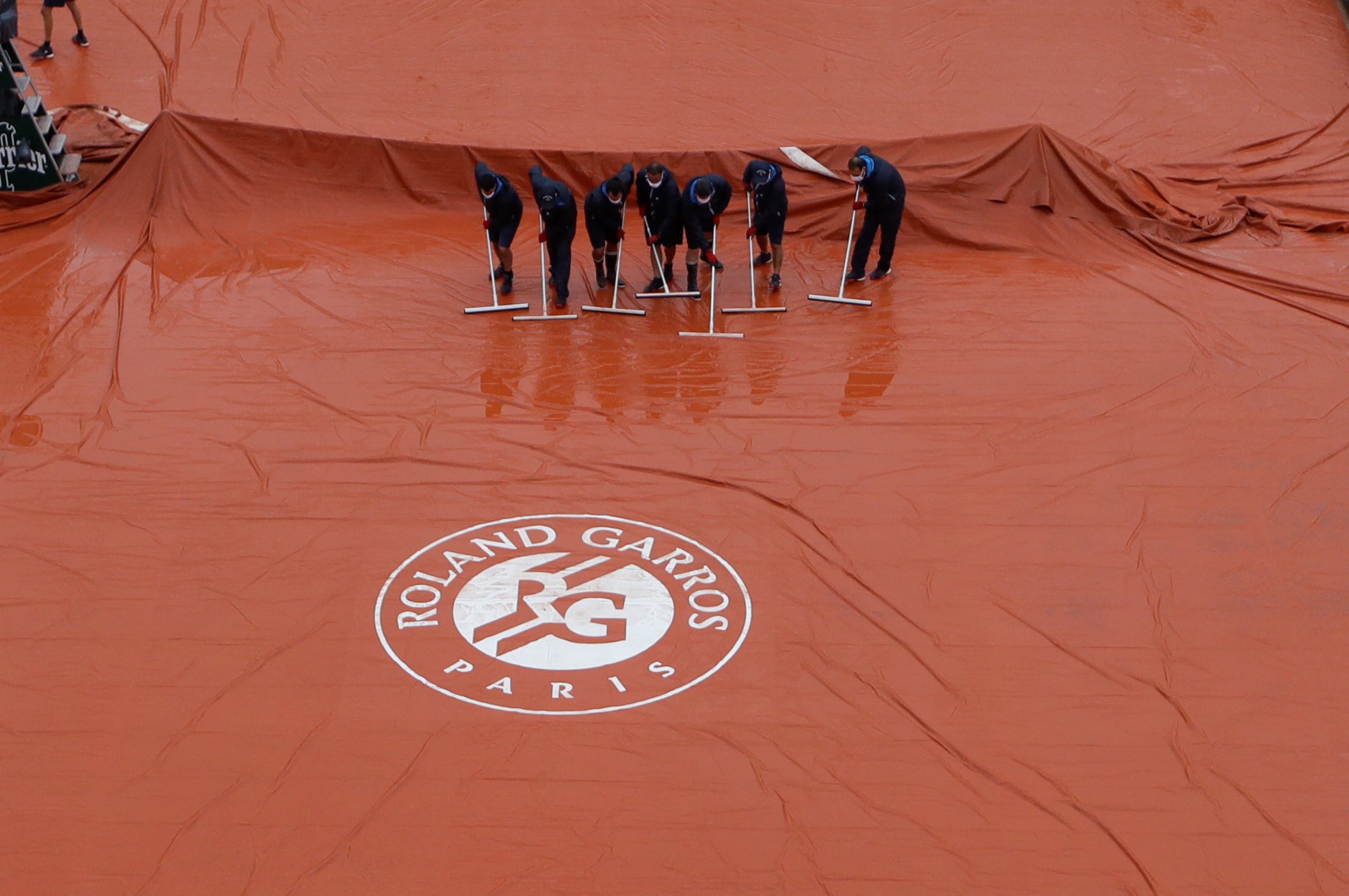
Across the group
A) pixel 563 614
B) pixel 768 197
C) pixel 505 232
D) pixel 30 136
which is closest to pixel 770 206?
pixel 768 197

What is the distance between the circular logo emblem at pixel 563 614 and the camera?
6055mm

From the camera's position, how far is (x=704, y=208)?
9289 mm

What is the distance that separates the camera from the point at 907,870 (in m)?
5.18

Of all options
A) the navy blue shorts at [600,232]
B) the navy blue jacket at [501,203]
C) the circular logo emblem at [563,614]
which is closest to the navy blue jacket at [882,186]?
the navy blue shorts at [600,232]

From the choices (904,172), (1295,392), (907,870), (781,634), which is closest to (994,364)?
(1295,392)

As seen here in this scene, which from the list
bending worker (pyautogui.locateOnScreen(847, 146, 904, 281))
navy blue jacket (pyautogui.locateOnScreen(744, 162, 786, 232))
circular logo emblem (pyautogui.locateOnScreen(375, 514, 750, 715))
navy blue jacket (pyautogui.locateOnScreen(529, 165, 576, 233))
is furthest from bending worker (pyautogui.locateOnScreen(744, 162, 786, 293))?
circular logo emblem (pyautogui.locateOnScreen(375, 514, 750, 715))

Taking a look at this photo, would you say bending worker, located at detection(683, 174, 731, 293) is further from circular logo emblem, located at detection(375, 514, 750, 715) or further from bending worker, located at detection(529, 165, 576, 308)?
circular logo emblem, located at detection(375, 514, 750, 715)

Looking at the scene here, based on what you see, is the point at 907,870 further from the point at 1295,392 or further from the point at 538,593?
the point at 1295,392

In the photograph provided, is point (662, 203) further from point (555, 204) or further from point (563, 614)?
point (563, 614)

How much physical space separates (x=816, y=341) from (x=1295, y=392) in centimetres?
318

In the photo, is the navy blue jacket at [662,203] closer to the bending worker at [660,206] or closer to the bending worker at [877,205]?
the bending worker at [660,206]

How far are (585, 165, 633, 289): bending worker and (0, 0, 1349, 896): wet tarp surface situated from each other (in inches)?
9.8

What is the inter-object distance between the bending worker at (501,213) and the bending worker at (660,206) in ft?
3.07

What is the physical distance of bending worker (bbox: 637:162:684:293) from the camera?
923 cm
